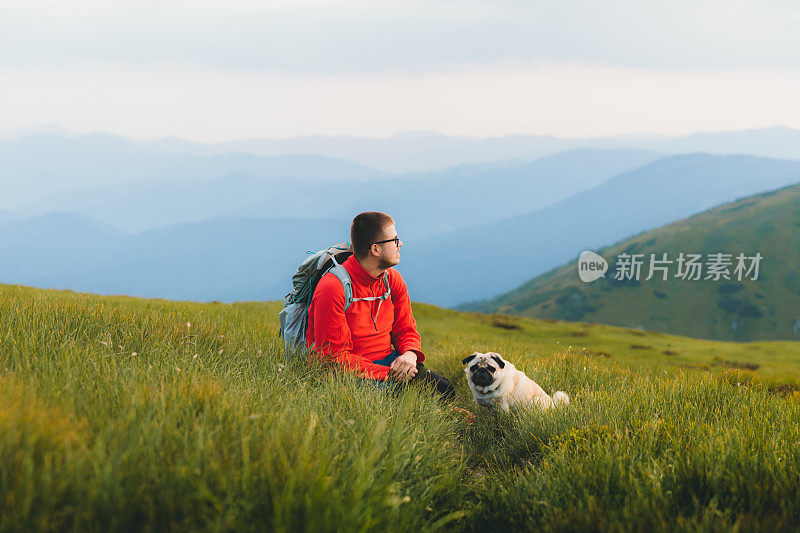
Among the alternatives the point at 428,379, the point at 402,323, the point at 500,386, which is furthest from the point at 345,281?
the point at 500,386

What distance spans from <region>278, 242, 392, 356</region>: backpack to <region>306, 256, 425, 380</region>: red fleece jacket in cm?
15

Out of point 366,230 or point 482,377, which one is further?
point 482,377

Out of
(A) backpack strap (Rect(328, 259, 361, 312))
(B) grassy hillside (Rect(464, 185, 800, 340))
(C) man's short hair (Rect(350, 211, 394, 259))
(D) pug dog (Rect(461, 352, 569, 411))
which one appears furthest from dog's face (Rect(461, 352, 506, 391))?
(B) grassy hillside (Rect(464, 185, 800, 340))

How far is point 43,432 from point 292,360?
401cm

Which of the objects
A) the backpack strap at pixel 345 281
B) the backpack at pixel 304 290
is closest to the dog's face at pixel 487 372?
the backpack at pixel 304 290

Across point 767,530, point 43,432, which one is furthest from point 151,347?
point 767,530

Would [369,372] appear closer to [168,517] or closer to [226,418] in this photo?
[226,418]

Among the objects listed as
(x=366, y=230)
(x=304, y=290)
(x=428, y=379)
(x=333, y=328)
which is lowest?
(x=428, y=379)

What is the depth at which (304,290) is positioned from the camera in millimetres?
7539

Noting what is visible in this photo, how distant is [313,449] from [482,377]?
3824 millimetres

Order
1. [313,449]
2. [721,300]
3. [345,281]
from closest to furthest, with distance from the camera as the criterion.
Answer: [313,449], [345,281], [721,300]

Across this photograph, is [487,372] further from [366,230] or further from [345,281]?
[366,230]

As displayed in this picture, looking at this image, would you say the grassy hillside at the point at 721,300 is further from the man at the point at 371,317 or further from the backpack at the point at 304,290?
the backpack at the point at 304,290

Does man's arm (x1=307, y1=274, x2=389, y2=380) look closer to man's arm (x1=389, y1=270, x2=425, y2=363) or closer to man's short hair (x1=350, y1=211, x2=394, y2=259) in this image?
man's short hair (x1=350, y1=211, x2=394, y2=259)
